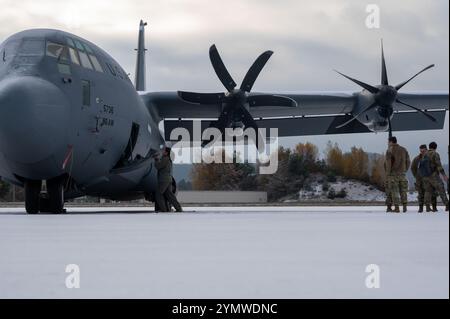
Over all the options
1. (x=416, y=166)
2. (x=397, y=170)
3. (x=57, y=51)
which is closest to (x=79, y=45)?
(x=57, y=51)

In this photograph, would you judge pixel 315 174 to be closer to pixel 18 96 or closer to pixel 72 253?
pixel 18 96

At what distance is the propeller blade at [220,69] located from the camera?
24.7 metres

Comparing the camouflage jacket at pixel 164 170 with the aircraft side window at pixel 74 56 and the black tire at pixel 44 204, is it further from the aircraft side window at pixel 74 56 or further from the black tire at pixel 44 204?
the aircraft side window at pixel 74 56

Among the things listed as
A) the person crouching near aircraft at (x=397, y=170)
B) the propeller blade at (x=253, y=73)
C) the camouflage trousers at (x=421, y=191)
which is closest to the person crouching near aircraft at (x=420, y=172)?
the camouflage trousers at (x=421, y=191)

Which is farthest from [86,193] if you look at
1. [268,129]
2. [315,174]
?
[315,174]

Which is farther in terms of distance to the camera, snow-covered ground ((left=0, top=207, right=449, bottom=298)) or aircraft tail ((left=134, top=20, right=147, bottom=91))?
aircraft tail ((left=134, top=20, right=147, bottom=91))

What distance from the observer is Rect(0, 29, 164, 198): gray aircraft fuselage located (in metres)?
16.3

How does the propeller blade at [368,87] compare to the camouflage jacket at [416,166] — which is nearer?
the camouflage jacket at [416,166]

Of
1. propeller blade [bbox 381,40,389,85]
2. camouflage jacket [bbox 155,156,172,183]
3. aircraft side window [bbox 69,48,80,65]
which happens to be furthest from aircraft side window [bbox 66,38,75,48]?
propeller blade [bbox 381,40,389,85]

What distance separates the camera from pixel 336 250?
22.6 ft

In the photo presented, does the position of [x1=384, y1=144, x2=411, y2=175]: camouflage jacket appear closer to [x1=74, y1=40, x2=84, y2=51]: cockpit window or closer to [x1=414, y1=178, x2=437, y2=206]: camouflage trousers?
[x1=414, y1=178, x2=437, y2=206]: camouflage trousers

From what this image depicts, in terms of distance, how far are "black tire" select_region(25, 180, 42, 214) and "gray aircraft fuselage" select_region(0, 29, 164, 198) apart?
8.9 inches

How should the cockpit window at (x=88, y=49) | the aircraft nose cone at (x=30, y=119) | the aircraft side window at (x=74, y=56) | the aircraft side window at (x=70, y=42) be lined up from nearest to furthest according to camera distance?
the aircraft nose cone at (x=30, y=119)
the aircraft side window at (x=74, y=56)
the aircraft side window at (x=70, y=42)
the cockpit window at (x=88, y=49)

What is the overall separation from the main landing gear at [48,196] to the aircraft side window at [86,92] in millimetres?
2088
